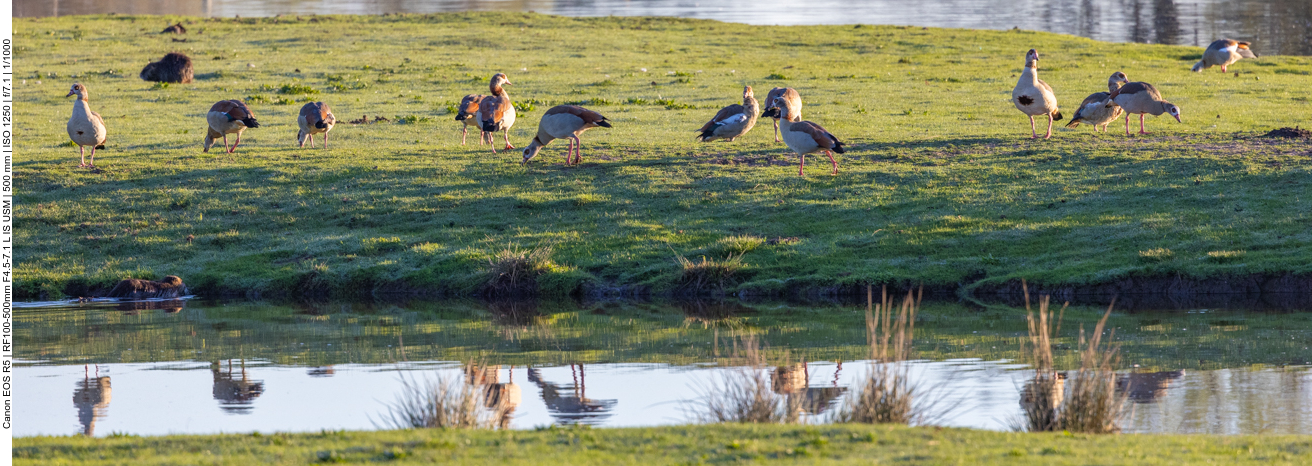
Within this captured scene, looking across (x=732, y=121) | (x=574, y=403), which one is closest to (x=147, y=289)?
(x=574, y=403)

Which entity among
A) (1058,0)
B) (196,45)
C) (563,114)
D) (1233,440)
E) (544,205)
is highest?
(1058,0)

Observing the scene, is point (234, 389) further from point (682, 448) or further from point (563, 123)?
point (563, 123)

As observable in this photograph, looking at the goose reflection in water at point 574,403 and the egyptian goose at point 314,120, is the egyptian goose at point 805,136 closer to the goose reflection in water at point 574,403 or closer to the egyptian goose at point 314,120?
the egyptian goose at point 314,120

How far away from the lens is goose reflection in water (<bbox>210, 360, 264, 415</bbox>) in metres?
13.1

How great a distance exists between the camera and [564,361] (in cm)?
1528

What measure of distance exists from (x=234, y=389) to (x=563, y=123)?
13.0m

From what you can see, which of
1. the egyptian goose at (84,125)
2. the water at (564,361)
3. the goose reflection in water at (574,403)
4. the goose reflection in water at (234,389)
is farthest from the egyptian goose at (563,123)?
the goose reflection in water at (574,403)

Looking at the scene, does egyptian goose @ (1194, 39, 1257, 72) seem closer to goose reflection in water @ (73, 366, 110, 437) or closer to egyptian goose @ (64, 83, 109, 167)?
egyptian goose @ (64, 83, 109, 167)

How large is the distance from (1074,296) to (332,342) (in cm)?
1055

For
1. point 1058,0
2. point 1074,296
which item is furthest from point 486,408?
point 1058,0

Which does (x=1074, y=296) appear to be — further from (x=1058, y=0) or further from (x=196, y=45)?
(x=1058, y=0)

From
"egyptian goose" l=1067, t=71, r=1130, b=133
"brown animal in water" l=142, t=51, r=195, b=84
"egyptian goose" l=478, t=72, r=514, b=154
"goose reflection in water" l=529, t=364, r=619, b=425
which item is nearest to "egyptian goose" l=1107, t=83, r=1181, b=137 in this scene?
"egyptian goose" l=1067, t=71, r=1130, b=133

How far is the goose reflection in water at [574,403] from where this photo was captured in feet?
39.9

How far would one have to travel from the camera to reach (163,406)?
43.3 ft
